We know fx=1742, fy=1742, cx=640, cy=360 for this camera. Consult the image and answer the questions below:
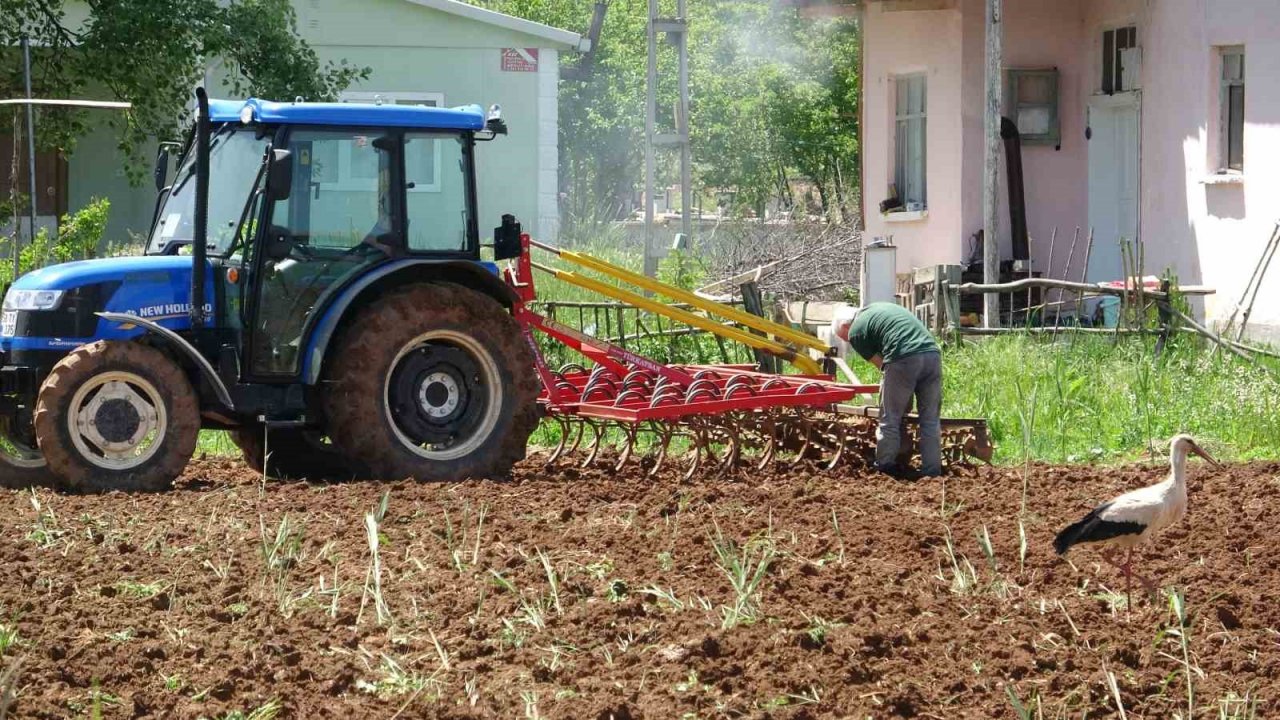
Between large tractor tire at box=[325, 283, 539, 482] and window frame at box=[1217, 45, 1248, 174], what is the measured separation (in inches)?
329

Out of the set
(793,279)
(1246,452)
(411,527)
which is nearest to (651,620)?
(411,527)

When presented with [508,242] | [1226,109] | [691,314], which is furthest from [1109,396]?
[508,242]

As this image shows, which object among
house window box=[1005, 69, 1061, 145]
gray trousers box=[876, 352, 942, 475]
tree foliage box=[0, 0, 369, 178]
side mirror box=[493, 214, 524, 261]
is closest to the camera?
side mirror box=[493, 214, 524, 261]

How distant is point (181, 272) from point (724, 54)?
3546 centimetres

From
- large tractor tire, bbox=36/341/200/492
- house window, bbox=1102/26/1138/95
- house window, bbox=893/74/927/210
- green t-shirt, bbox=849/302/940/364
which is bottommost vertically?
large tractor tire, bbox=36/341/200/492

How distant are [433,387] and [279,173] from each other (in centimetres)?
176

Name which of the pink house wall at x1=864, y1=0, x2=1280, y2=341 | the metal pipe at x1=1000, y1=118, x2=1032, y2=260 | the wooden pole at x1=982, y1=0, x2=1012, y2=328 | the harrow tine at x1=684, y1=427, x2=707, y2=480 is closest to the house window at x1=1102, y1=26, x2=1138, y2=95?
the pink house wall at x1=864, y1=0, x2=1280, y2=341

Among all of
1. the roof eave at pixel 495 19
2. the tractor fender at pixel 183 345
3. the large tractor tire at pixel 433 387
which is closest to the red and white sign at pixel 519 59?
the roof eave at pixel 495 19

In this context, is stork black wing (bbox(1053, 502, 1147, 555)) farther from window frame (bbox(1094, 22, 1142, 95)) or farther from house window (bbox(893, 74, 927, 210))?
house window (bbox(893, 74, 927, 210))

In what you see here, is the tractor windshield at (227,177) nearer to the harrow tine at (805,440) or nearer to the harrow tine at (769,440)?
the harrow tine at (769,440)

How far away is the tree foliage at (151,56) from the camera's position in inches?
651

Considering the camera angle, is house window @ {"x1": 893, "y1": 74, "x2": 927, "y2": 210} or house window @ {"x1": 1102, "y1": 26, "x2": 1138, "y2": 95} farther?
house window @ {"x1": 893, "y1": 74, "x2": 927, "y2": 210}

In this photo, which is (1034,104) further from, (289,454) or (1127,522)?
(1127,522)

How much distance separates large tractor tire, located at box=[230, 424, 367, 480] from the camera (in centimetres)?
1079
